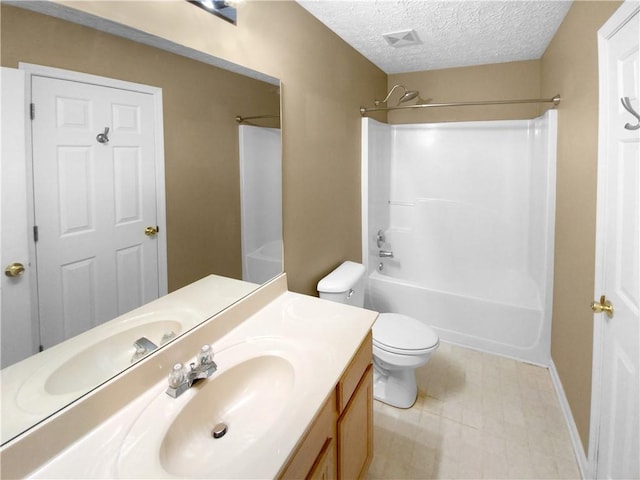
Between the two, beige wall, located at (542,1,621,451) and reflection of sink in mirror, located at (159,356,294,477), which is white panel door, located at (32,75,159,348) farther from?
beige wall, located at (542,1,621,451)

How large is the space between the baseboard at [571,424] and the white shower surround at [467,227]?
259 millimetres

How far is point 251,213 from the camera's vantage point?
1566 mm

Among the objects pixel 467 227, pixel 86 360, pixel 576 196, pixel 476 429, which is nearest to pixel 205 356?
pixel 86 360

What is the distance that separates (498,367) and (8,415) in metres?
2.79

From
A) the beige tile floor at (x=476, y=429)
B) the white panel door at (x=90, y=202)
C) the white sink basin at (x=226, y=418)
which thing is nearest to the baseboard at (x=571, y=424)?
the beige tile floor at (x=476, y=429)

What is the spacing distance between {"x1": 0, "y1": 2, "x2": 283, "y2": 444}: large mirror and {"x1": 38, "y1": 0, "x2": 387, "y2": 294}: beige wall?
8cm

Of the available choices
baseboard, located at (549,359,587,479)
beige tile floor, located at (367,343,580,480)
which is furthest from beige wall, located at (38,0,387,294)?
baseboard, located at (549,359,587,479)

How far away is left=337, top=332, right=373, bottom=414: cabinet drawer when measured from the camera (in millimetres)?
1167

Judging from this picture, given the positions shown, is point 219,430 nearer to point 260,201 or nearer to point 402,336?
point 260,201

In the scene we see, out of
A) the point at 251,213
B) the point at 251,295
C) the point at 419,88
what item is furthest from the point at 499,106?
the point at 251,295

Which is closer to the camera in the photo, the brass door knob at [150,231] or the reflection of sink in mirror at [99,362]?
the reflection of sink in mirror at [99,362]

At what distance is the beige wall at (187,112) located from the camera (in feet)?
2.64

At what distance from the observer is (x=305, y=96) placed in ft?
6.24

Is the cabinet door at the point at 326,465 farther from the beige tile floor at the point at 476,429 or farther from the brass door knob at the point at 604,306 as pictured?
the brass door knob at the point at 604,306
